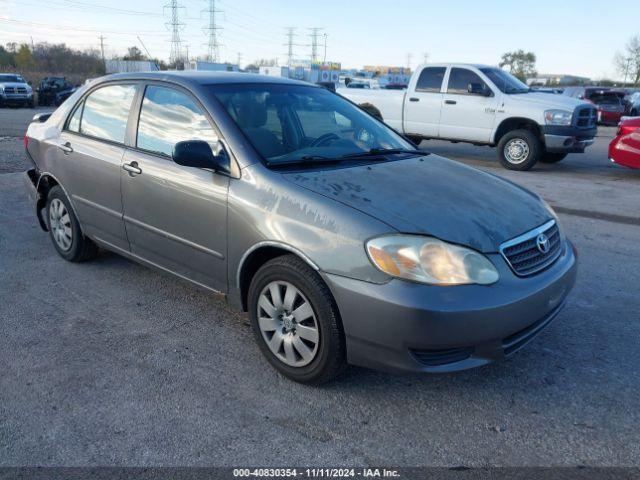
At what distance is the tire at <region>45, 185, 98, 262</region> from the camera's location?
4.77m

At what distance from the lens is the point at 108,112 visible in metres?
4.36

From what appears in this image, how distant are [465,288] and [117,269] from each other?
3.37m

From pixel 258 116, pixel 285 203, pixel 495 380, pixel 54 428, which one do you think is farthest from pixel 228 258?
pixel 495 380

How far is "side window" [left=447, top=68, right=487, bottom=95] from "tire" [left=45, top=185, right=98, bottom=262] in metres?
8.91

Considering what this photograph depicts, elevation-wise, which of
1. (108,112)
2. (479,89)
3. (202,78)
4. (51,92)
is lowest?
(51,92)

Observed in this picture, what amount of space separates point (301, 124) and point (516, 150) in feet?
27.2

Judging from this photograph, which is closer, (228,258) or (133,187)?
(228,258)

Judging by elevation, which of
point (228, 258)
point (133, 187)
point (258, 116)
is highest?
point (258, 116)

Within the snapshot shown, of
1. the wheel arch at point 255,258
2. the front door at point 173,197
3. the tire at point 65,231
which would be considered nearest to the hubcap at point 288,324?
the wheel arch at point 255,258

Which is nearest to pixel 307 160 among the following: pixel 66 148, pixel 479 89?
pixel 66 148

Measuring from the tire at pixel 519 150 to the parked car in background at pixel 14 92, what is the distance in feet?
86.7

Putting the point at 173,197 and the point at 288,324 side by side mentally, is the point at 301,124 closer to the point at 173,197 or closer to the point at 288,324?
the point at 173,197

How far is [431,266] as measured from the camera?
263 cm

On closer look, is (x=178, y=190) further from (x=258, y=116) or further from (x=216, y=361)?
(x=216, y=361)
